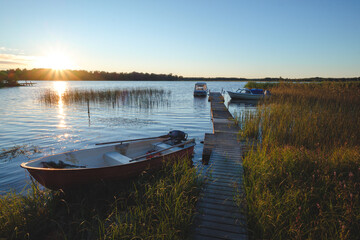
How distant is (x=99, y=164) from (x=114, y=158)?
54cm

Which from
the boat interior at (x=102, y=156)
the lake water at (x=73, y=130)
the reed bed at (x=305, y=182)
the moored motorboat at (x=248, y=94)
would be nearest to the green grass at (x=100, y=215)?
the boat interior at (x=102, y=156)

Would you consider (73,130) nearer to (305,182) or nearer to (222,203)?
(222,203)

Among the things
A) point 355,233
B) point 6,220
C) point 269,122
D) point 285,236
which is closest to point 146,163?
point 6,220

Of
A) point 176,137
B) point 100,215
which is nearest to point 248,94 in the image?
point 176,137

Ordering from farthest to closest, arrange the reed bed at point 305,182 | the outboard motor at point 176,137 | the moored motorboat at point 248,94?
the moored motorboat at point 248,94 < the outboard motor at point 176,137 < the reed bed at point 305,182

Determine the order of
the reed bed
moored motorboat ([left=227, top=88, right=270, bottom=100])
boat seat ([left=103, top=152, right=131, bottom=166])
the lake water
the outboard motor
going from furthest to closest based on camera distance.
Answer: moored motorboat ([left=227, top=88, right=270, bottom=100]) → the lake water → the outboard motor → boat seat ([left=103, top=152, right=131, bottom=166]) → the reed bed

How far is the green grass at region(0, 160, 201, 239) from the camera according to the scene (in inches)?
137

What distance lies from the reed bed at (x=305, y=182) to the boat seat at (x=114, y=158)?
12.0ft

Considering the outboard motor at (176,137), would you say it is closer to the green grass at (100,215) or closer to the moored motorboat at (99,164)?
the moored motorboat at (99,164)

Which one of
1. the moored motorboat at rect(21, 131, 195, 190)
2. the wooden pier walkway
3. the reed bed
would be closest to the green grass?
the wooden pier walkway

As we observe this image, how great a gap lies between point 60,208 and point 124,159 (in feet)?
6.79

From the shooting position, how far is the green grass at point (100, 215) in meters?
3.47

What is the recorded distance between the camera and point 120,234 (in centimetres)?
327

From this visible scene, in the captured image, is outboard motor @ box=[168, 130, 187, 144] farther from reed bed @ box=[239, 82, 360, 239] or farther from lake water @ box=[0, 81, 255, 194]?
reed bed @ box=[239, 82, 360, 239]
